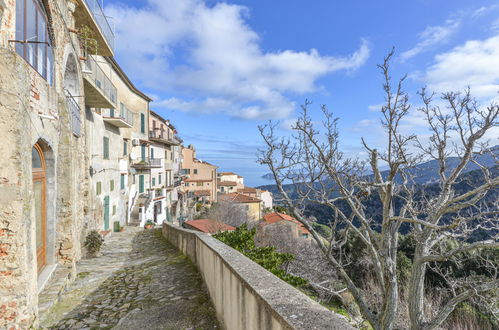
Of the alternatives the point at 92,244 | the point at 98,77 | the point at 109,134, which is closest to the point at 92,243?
the point at 92,244

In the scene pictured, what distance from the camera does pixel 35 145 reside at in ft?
18.2

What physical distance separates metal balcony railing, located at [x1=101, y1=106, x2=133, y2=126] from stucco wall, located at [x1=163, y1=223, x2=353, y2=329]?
14111mm

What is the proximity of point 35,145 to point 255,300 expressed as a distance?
211 inches

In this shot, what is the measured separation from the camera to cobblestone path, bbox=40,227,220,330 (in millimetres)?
4472

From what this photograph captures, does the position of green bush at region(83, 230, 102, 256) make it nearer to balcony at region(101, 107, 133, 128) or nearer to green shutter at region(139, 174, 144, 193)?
balcony at region(101, 107, 133, 128)

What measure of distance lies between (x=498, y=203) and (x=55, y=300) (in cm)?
1048

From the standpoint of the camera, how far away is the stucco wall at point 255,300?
2.21 meters

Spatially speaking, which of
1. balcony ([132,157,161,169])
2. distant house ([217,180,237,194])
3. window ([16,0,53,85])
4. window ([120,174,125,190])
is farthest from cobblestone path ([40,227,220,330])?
distant house ([217,180,237,194])

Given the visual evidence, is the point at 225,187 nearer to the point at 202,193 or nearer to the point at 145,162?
the point at 202,193

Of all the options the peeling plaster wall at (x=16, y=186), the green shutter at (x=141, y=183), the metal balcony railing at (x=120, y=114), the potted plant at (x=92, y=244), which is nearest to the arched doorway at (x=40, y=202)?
the peeling plaster wall at (x=16, y=186)

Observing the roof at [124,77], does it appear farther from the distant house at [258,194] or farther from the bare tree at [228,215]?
the distant house at [258,194]

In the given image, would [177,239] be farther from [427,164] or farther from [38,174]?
[427,164]

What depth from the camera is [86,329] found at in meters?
4.45

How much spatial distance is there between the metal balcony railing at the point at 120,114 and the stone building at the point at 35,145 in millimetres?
6302
